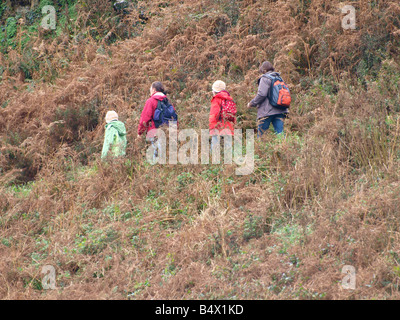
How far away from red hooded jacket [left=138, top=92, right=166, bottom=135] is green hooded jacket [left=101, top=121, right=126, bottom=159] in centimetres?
38

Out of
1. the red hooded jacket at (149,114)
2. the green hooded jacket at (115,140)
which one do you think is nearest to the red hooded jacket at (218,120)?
the red hooded jacket at (149,114)

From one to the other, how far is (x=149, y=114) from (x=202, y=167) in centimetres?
145

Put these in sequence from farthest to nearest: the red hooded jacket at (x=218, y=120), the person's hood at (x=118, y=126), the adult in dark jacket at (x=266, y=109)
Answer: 1. the person's hood at (x=118, y=126)
2. the adult in dark jacket at (x=266, y=109)
3. the red hooded jacket at (x=218, y=120)

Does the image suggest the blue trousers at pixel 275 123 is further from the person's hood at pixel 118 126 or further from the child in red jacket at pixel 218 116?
the person's hood at pixel 118 126

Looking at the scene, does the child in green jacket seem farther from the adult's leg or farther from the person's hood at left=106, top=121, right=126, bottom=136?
the adult's leg

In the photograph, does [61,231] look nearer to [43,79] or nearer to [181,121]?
[181,121]

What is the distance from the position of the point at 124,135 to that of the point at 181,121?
1226 millimetres

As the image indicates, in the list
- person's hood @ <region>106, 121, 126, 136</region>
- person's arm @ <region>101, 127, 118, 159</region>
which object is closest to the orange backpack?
person's hood @ <region>106, 121, 126, 136</region>

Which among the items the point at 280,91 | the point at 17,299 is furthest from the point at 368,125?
the point at 17,299

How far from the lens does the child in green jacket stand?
28.8 feet

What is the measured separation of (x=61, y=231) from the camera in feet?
24.9

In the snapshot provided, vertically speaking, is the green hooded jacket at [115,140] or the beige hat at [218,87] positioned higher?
the beige hat at [218,87]

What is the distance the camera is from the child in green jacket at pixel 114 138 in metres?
8.79
